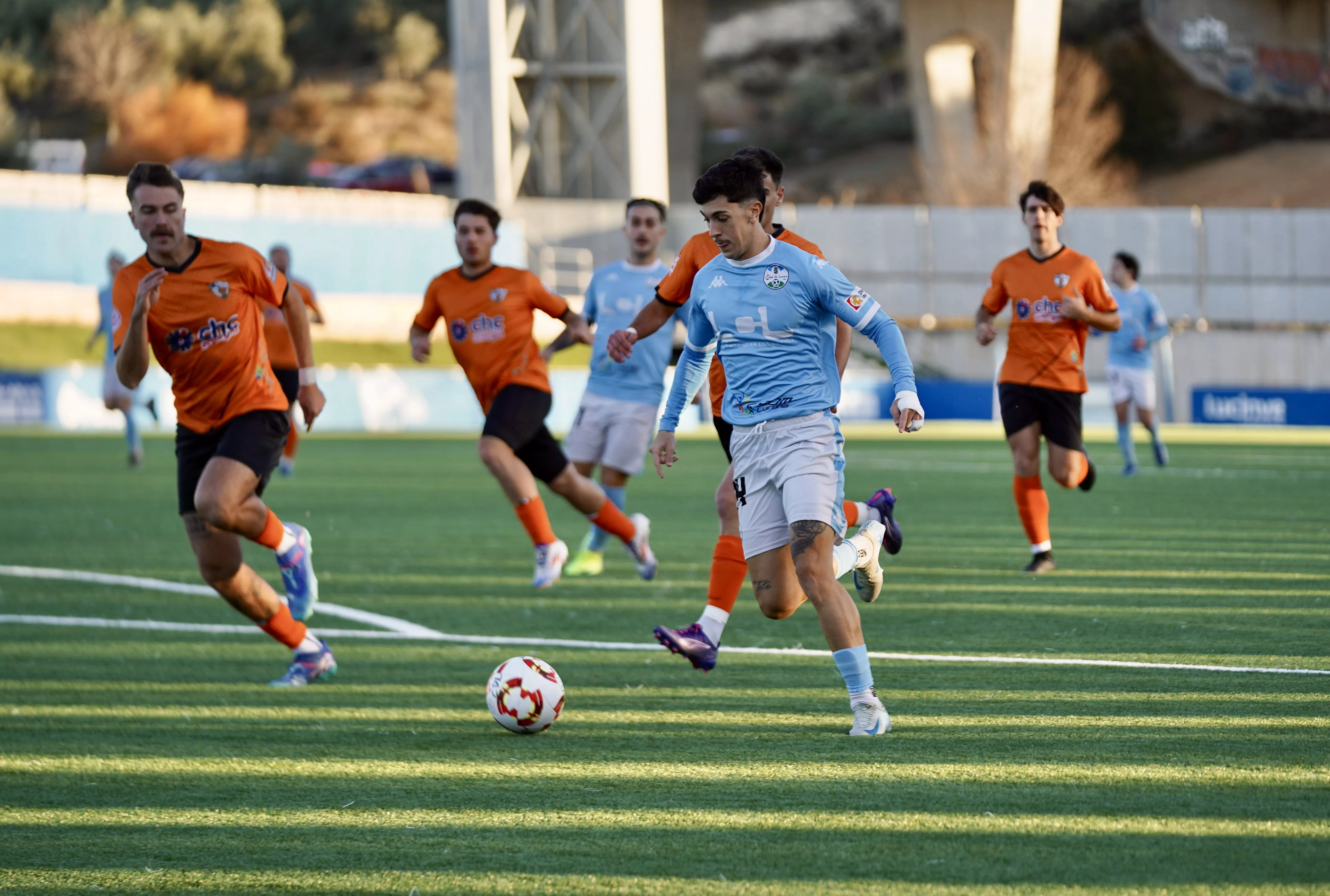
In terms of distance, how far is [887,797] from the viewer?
4.63 meters

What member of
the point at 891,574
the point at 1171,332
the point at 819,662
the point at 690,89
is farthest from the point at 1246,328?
the point at 819,662

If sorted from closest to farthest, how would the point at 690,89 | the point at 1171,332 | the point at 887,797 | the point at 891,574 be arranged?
the point at 887,797 → the point at 891,574 → the point at 1171,332 → the point at 690,89

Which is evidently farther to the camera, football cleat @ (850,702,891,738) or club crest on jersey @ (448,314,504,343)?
club crest on jersey @ (448,314,504,343)

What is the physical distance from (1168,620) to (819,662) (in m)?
1.99

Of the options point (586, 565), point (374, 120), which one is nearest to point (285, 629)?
point (586, 565)

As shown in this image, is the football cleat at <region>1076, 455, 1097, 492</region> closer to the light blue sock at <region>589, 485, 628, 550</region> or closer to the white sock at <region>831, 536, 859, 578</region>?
the light blue sock at <region>589, 485, 628, 550</region>

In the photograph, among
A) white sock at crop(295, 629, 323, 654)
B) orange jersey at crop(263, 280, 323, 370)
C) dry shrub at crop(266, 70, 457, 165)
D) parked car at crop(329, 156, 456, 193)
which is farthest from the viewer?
dry shrub at crop(266, 70, 457, 165)

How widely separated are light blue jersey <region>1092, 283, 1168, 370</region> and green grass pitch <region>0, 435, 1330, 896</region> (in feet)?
22.4

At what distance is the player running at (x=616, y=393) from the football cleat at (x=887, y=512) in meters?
3.19

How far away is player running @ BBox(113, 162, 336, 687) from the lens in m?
6.42

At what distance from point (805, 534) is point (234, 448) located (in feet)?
8.45

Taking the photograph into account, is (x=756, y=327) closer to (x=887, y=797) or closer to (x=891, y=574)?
(x=887, y=797)

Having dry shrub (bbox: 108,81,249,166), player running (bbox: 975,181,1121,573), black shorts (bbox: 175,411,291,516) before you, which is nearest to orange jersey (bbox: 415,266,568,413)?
black shorts (bbox: 175,411,291,516)

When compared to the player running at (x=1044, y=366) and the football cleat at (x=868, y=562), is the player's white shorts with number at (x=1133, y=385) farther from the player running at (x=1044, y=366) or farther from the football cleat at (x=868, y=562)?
the football cleat at (x=868, y=562)
